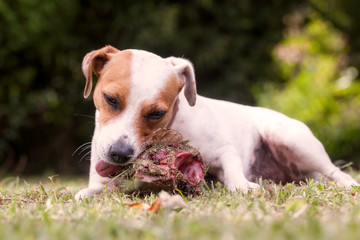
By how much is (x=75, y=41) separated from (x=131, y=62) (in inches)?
202

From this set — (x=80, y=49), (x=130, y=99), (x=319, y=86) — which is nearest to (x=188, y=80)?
(x=130, y=99)

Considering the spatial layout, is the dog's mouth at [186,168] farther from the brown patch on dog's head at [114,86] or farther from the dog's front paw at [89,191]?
the brown patch on dog's head at [114,86]

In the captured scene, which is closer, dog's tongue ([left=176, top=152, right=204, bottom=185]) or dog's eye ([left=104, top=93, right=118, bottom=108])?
dog's tongue ([left=176, top=152, right=204, bottom=185])

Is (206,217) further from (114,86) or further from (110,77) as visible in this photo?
(110,77)

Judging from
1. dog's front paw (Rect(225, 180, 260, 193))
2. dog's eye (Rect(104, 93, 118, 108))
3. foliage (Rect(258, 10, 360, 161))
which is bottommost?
foliage (Rect(258, 10, 360, 161))

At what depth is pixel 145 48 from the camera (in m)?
7.87

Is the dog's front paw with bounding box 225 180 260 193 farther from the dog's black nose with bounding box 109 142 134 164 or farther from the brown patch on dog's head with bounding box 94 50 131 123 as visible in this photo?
the brown patch on dog's head with bounding box 94 50 131 123

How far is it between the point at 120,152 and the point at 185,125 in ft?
2.68

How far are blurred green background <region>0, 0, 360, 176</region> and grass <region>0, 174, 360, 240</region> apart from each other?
504 centimetres

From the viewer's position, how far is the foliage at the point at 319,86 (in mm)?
8547

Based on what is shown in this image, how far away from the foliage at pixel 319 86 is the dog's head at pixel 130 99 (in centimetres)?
471

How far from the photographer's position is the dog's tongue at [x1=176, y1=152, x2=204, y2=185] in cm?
306

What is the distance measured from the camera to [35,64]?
8.21 metres

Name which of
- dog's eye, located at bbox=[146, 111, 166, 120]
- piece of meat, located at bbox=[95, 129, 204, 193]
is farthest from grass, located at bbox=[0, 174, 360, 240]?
dog's eye, located at bbox=[146, 111, 166, 120]
